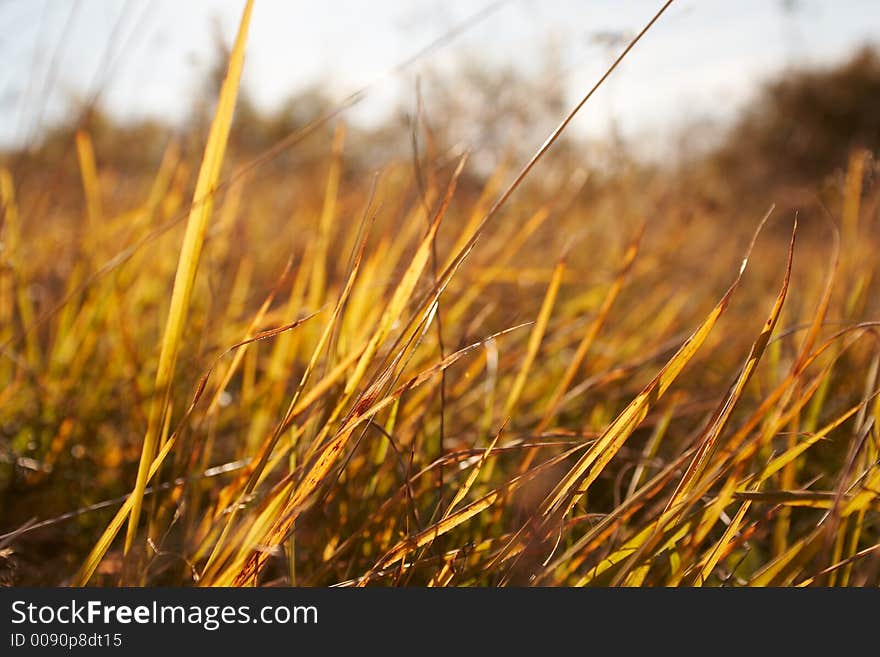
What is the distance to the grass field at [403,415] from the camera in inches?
19.4

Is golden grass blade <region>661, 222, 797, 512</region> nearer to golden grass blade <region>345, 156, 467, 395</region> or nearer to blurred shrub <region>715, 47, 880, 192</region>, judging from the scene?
golden grass blade <region>345, 156, 467, 395</region>

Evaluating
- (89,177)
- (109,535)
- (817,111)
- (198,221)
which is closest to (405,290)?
(198,221)

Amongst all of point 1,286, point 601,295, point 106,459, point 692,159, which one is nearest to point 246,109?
point 1,286

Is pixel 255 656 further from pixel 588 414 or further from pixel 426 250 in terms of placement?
pixel 588 414

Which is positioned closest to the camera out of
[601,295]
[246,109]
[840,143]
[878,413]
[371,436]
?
[878,413]

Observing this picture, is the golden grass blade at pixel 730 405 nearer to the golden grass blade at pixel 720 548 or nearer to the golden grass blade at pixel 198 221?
the golden grass blade at pixel 720 548

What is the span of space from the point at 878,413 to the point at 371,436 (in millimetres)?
488

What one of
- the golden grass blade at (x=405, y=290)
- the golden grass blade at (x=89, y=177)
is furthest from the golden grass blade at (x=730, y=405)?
the golden grass blade at (x=89, y=177)

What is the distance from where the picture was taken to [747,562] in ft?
2.72

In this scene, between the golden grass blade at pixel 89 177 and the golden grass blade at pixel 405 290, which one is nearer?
the golden grass blade at pixel 405 290

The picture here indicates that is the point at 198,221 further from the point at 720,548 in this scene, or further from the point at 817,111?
the point at 817,111

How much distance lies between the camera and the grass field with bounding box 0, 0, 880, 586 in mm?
492

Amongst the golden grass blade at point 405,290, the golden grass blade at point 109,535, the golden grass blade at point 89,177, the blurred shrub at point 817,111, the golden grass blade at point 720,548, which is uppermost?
the blurred shrub at point 817,111

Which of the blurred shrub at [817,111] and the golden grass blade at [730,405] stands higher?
the blurred shrub at [817,111]
